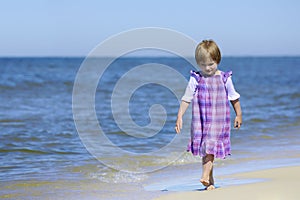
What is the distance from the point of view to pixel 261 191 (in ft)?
14.4

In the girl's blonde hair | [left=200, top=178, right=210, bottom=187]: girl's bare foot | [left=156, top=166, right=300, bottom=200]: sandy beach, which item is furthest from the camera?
[left=200, top=178, right=210, bottom=187]: girl's bare foot

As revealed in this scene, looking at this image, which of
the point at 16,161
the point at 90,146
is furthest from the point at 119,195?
the point at 90,146

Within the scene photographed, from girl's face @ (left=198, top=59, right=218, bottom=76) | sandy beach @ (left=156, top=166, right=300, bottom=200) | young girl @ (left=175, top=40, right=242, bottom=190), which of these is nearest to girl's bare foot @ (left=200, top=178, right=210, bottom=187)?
young girl @ (left=175, top=40, right=242, bottom=190)

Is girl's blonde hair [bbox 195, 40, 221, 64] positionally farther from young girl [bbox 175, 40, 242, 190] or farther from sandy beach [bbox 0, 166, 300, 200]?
sandy beach [bbox 0, 166, 300, 200]

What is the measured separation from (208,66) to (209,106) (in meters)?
0.34

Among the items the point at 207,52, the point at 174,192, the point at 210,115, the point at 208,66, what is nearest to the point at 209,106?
the point at 210,115

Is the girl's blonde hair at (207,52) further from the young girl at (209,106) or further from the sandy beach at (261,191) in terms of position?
the sandy beach at (261,191)

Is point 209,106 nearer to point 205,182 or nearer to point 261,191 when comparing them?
point 205,182

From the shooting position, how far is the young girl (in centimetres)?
477

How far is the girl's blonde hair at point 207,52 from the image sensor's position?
4684 mm

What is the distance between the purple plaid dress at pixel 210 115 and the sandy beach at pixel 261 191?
1.12 ft

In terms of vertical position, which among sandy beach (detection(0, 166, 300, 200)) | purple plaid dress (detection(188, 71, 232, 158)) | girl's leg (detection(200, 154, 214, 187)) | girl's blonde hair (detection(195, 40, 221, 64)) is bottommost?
sandy beach (detection(0, 166, 300, 200))

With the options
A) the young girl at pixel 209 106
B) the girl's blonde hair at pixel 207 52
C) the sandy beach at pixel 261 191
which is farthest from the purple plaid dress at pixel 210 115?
the sandy beach at pixel 261 191

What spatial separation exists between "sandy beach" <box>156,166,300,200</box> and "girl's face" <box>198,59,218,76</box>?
0.98 metres
